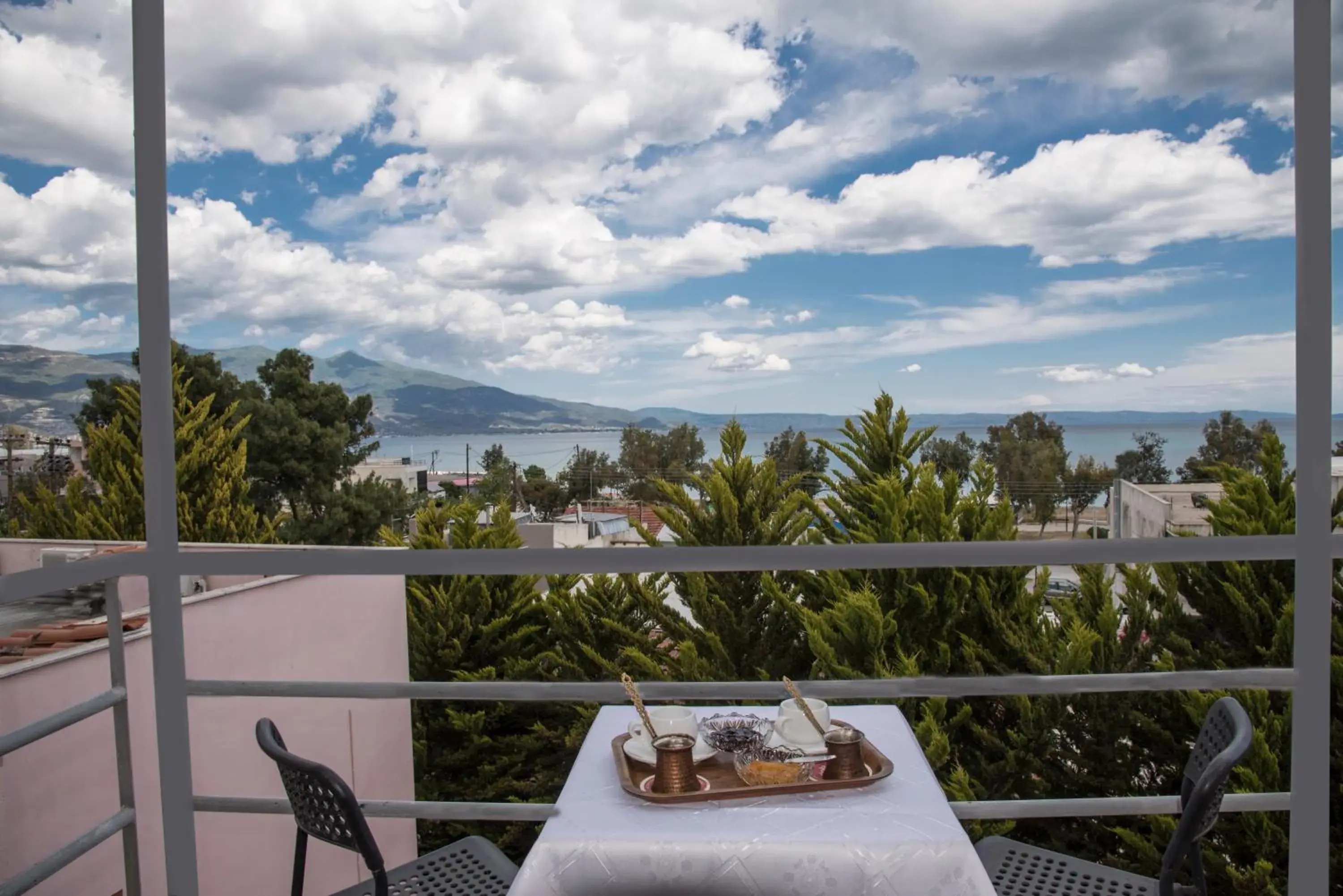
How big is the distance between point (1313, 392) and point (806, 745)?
89 centimetres

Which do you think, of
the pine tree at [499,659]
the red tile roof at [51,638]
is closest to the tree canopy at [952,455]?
the pine tree at [499,659]

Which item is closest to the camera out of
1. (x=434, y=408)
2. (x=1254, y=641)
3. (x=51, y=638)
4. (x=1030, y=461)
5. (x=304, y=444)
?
(x=51, y=638)

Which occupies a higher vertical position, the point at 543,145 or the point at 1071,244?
the point at 543,145

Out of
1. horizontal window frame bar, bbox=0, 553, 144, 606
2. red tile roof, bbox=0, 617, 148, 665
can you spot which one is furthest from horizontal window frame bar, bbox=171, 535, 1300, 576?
red tile roof, bbox=0, 617, 148, 665

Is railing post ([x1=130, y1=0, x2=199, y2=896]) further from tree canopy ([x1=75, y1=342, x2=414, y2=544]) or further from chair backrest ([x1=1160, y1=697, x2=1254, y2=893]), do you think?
tree canopy ([x1=75, y1=342, x2=414, y2=544])

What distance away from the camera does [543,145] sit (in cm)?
1089

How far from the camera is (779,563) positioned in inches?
53.7

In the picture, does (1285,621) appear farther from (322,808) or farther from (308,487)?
(308,487)

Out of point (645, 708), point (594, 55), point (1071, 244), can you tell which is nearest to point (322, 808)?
point (645, 708)

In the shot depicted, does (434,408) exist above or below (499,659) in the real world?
above

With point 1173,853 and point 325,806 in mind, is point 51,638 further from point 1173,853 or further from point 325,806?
point 1173,853

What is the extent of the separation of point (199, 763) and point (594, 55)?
7.65m

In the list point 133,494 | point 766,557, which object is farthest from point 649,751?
point 133,494

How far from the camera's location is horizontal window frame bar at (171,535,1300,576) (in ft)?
4.42
